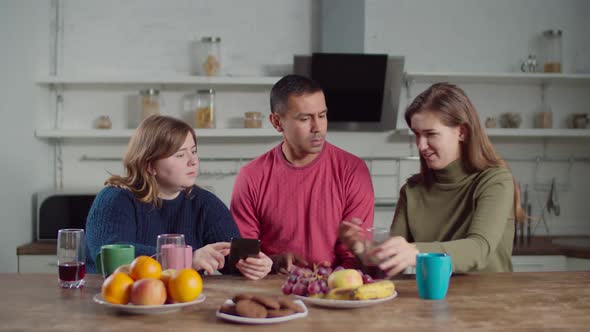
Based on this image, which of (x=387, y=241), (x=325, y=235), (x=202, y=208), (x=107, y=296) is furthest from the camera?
(x=325, y=235)

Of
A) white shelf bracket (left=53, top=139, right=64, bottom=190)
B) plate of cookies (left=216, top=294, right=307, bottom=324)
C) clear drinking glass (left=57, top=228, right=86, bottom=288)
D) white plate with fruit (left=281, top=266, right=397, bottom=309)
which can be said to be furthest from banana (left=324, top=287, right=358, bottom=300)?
white shelf bracket (left=53, top=139, right=64, bottom=190)

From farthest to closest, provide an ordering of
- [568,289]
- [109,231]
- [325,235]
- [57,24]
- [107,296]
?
1. [57,24]
2. [325,235]
3. [109,231]
4. [568,289]
5. [107,296]

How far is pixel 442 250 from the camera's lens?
204 centimetres

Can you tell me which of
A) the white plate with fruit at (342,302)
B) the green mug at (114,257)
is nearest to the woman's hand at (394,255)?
the white plate with fruit at (342,302)

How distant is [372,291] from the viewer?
1.72 metres

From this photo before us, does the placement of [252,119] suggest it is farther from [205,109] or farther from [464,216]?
[464,216]

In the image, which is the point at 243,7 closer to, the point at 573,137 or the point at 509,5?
the point at 509,5

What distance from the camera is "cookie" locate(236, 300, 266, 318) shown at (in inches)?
61.4

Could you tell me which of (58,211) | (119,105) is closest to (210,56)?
(119,105)

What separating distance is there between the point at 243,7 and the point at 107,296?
3228 millimetres

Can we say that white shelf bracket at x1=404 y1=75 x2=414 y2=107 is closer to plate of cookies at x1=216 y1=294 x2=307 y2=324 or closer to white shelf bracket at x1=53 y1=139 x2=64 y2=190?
white shelf bracket at x1=53 y1=139 x2=64 y2=190

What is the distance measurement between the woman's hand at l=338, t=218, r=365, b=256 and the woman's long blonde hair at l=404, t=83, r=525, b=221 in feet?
2.22

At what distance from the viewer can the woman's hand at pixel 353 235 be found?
6.02 ft

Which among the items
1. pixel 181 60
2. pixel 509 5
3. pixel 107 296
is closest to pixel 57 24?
pixel 181 60
